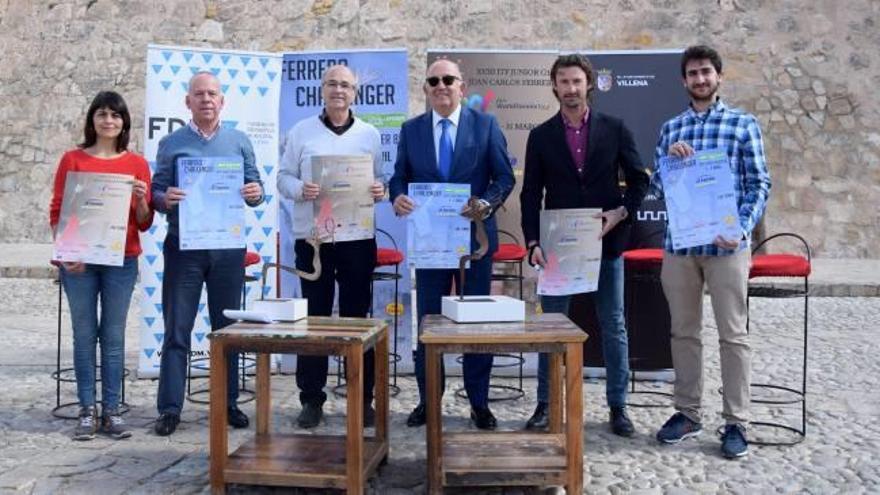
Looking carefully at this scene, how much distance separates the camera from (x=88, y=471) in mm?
3887

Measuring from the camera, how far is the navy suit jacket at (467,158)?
457cm

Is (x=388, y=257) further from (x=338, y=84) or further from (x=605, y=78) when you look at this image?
(x=605, y=78)

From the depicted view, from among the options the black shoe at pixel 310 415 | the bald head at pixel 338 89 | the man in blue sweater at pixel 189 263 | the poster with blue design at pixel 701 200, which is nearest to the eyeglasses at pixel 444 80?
the bald head at pixel 338 89

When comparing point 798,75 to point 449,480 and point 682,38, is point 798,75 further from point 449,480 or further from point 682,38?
point 449,480

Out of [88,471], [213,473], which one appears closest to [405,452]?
[213,473]

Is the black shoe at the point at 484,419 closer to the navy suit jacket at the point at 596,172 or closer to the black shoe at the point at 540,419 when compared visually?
the black shoe at the point at 540,419

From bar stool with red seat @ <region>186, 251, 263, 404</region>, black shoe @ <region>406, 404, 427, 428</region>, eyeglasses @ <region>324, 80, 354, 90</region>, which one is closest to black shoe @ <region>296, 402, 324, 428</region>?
black shoe @ <region>406, 404, 427, 428</region>

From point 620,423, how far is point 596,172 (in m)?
1.26

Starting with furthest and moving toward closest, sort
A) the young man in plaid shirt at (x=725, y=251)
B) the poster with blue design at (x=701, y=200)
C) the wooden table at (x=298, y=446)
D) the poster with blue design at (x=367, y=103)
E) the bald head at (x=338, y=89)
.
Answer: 1. the poster with blue design at (x=367, y=103)
2. the bald head at (x=338, y=89)
3. the young man in plaid shirt at (x=725, y=251)
4. the poster with blue design at (x=701, y=200)
5. the wooden table at (x=298, y=446)

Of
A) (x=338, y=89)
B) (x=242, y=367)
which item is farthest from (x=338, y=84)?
(x=242, y=367)

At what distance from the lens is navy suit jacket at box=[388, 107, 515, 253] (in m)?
4.57

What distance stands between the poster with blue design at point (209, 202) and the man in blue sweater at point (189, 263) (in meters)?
0.09

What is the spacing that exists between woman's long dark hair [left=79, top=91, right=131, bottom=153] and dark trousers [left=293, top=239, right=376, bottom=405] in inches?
40.2

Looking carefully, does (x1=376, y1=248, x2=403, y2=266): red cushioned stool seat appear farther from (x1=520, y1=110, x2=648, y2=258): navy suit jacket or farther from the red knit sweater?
the red knit sweater
